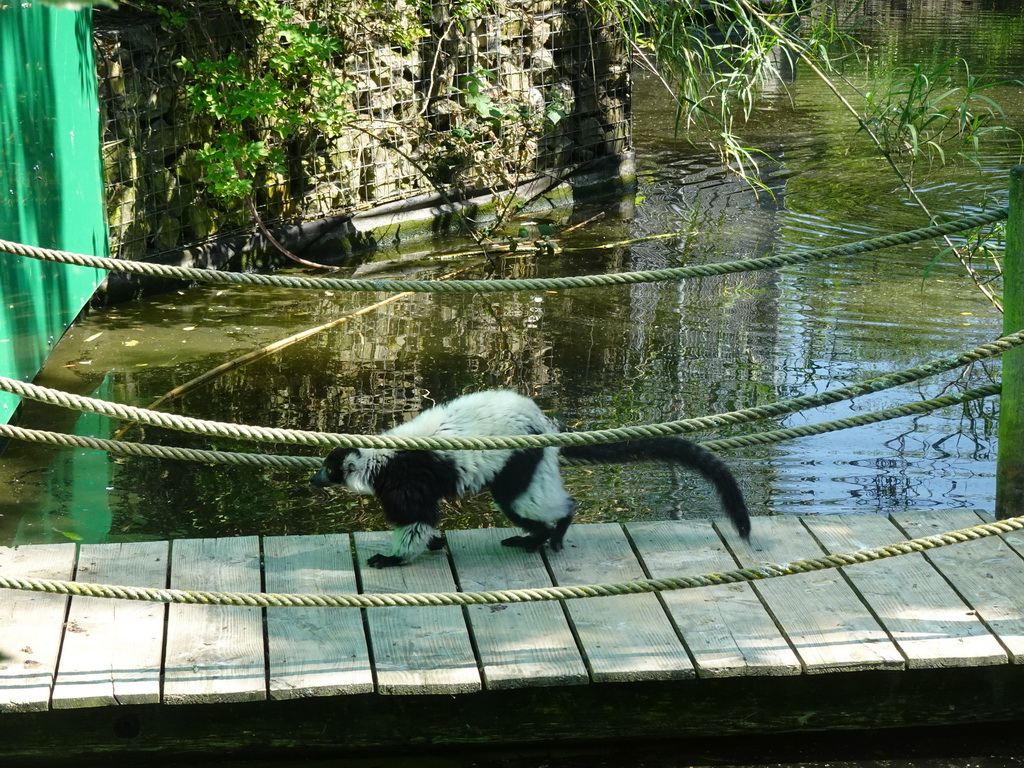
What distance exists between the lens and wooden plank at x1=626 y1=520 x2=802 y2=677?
3.35 metres

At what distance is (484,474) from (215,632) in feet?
3.42

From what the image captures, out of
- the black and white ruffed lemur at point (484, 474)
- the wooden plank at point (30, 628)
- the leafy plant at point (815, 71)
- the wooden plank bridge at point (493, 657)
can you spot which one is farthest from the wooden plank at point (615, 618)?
A: the leafy plant at point (815, 71)

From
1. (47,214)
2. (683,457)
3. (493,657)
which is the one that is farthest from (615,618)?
(47,214)

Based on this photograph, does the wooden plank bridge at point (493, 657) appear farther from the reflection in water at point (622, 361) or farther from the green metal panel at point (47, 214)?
the green metal panel at point (47, 214)

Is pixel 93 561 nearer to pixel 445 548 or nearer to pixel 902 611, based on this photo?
pixel 445 548

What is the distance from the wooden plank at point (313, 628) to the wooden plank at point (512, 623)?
0.37 meters

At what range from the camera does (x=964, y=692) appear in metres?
3.55

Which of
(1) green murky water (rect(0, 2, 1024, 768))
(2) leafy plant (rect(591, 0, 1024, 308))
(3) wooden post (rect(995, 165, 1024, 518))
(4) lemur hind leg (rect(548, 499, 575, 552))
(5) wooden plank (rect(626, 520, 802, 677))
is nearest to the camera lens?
(5) wooden plank (rect(626, 520, 802, 677))

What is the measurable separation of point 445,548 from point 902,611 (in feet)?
5.12

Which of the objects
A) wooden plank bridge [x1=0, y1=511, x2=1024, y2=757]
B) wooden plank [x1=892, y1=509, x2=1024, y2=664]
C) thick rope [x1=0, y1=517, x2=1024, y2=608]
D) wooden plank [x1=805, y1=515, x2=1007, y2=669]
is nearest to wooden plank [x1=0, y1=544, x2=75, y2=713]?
wooden plank bridge [x1=0, y1=511, x2=1024, y2=757]

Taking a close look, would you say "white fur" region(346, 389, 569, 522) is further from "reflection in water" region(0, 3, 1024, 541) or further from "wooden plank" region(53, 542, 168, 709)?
"reflection in water" region(0, 3, 1024, 541)

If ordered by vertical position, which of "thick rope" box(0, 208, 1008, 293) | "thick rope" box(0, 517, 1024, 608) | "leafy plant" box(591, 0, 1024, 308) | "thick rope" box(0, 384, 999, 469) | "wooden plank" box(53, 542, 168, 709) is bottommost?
"wooden plank" box(53, 542, 168, 709)

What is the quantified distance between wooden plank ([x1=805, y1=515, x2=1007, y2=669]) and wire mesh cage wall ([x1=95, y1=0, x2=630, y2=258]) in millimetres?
5047

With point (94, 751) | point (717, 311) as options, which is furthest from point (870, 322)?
point (94, 751)
